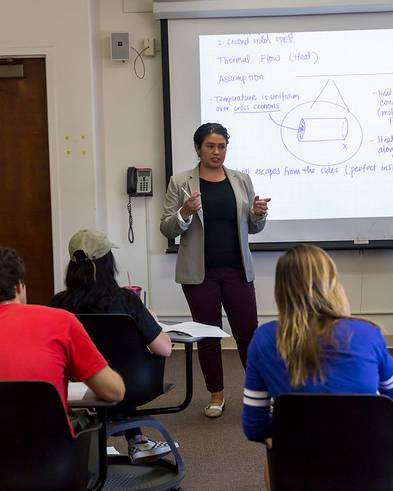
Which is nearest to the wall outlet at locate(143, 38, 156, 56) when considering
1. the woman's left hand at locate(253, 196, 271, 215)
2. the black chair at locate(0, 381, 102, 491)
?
the woman's left hand at locate(253, 196, 271, 215)

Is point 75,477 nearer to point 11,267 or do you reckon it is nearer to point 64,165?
point 11,267

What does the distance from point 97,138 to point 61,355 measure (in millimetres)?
3110

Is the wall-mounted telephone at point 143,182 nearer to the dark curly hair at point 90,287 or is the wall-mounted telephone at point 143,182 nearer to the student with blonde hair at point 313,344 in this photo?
the dark curly hair at point 90,287

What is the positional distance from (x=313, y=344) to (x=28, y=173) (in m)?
3.49

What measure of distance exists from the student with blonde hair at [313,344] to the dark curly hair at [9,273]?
0.65 metres

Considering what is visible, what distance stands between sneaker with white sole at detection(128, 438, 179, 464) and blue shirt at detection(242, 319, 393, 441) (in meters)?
1.07

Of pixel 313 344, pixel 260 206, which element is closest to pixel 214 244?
pixel 260 206

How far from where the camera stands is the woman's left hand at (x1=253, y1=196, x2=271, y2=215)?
3.30 m

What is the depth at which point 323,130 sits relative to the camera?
4578 mm

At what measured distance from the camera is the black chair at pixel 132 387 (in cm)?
225

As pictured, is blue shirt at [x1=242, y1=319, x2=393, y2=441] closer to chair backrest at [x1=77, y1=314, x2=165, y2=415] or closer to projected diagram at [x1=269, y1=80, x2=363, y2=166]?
chair backrest at [x1=77, y1=314, x2=165, y2=415]

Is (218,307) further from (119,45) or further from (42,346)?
(119,45)

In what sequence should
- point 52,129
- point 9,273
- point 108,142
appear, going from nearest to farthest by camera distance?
point 9,273, point 52,129, point 108,142

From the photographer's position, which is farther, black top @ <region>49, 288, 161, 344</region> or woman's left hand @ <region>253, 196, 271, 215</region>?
woman's left hand @ <region>253, 196, 271, 215</region>
